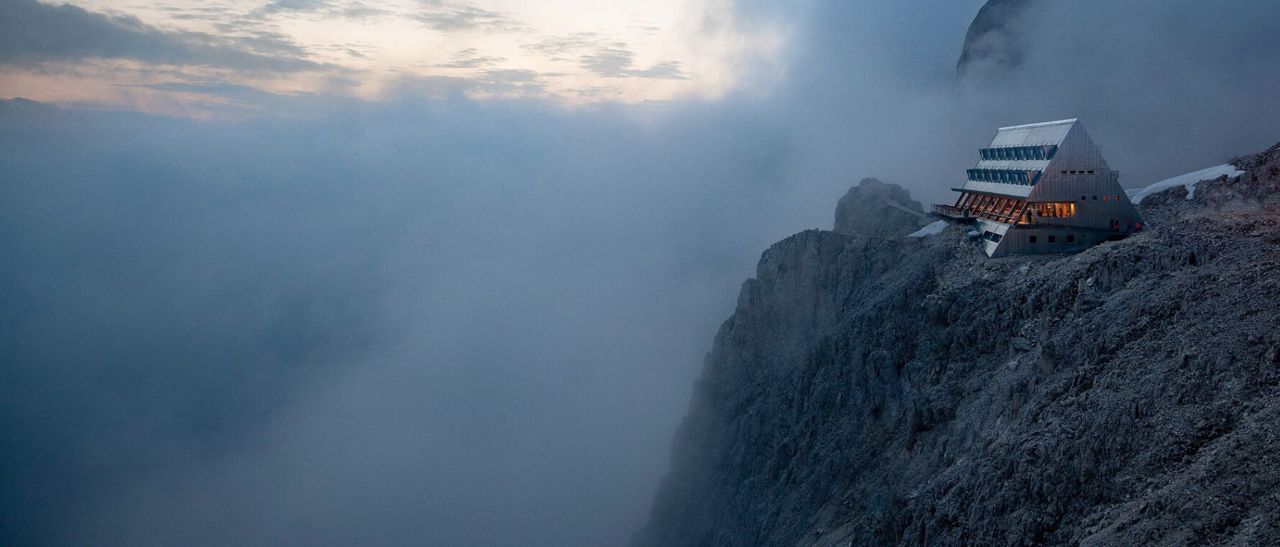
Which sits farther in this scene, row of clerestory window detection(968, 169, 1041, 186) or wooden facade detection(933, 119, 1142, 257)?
row of clerestory window detection(968, 169, 1041, 186)

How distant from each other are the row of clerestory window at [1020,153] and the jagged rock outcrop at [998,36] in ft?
221

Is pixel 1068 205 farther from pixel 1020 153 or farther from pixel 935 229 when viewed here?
pixel 935 229

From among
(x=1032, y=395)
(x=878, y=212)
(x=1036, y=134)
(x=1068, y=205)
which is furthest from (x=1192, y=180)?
(x=878, y=212)

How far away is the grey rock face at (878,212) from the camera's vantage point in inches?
3088

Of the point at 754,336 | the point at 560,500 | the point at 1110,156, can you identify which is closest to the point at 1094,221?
the point at 754,336

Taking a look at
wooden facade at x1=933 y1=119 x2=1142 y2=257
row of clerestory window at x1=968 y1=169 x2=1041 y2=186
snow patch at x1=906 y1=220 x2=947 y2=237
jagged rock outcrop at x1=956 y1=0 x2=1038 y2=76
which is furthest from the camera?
jagged rock outcrop at x1=956 y1=0 x2=1038 y2=76

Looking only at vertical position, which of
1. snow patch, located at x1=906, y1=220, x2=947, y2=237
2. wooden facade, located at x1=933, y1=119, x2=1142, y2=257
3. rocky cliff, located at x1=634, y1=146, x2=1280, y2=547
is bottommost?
rocky cliff, located at x1=634, y1=146, x2=1280, y2=547

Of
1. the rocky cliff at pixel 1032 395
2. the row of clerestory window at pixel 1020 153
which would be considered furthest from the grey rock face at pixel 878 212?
the rocky cliff at pixel 1032 395

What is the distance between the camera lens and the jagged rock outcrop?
368 feet

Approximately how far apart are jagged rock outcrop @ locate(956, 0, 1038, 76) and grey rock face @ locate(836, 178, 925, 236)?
3833 centimetres

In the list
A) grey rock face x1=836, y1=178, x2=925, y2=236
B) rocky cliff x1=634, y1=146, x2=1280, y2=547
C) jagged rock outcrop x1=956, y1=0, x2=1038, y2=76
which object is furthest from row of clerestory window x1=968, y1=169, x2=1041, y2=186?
jagged rock outcrop x1=956, y1=0, x2=1038, y2=76

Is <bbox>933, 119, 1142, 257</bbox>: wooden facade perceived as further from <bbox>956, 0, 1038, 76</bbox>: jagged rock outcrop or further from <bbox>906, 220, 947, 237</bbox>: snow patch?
<bbox>956, 0, 1038, 76</bbox>: jagged rock outcrop

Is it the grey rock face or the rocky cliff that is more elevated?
the grey rock face

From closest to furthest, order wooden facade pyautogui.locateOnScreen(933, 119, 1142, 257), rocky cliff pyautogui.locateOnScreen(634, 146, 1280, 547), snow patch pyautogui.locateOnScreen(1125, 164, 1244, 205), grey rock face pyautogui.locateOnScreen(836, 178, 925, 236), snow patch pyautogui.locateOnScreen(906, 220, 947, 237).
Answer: rocky cliff pyautogui.locateOnScreen(634, 146, 1280, 547)
snow patch pyautogui.locateOnScreen(1125, 164, 1244, 205)
wooden facade pyautogui.locateOnScreen(933, 119, 1142, 257)
snow patch pyautogui.locateOnScreen(906, 220, 947, 237)
grey rock face pyautogui.locateOnScreen(836, 178, 925, 236)
